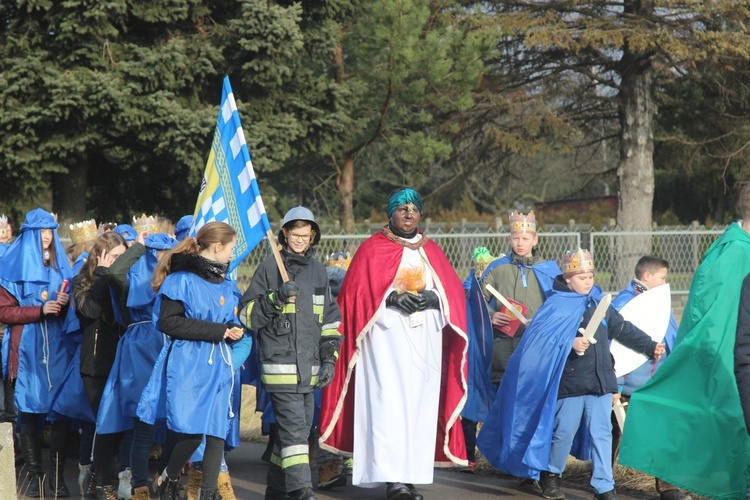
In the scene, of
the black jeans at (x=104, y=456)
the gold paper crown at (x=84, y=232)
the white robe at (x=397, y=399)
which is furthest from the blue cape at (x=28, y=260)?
the white robe at (x=397, y=399)

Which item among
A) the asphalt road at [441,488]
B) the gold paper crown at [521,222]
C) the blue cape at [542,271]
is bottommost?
the asphalt road at [441,488]

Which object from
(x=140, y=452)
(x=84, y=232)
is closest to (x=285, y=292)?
(x=140, y=452)

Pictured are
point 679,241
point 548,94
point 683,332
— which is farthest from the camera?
point 548,94

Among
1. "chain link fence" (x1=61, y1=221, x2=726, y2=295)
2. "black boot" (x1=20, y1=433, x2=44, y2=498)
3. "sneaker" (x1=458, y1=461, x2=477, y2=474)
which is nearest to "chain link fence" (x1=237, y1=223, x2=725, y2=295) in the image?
"chain link fence" (x1=61, y1=221, x2=726, y2=295)

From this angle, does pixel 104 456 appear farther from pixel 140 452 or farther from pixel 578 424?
pixel 578 424

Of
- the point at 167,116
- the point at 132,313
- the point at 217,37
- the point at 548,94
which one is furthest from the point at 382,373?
the point at 548,94

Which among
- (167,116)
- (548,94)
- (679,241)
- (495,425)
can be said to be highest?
(548,94)

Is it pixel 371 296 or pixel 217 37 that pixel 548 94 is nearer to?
pixel 217 37

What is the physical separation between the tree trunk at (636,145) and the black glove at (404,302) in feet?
48.5

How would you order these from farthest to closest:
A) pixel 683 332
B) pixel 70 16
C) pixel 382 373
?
pixel 70 16 < pixel 382 373 < pixel 683 332

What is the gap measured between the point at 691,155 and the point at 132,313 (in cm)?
1844

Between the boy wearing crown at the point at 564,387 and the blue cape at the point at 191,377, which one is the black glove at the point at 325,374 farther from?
the boy wearing crown at the point at 564,387

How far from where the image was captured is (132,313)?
649 cm

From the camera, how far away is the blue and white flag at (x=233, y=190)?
20.8 ft
